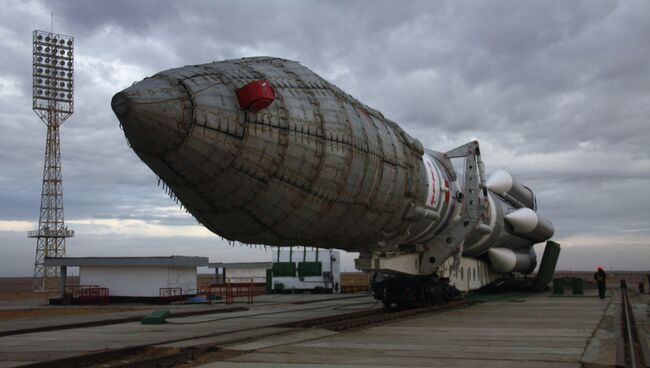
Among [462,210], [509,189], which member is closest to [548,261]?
[509,189]

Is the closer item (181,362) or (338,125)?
(181,362)

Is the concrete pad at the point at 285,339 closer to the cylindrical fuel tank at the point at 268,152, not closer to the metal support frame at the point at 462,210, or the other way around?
the cylindrical fuel tank at the point at 268,152

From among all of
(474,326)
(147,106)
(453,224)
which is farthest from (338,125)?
(453,224)

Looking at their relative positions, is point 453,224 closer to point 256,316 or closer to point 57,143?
point 256,316

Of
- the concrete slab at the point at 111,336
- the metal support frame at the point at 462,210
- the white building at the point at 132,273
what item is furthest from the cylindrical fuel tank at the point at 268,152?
the white building at the point at 132,273

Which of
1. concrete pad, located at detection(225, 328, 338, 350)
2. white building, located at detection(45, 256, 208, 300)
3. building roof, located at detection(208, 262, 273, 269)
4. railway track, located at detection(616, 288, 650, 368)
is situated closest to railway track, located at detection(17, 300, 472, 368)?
concrete pad, located at detection(225, 328, 338, 350)

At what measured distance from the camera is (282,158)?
10109 millimetres

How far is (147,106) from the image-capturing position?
8.51 meters

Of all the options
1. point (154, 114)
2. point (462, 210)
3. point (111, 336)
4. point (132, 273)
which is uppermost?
point (154, 114)

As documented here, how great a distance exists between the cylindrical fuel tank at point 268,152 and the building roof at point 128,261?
18.0 meters

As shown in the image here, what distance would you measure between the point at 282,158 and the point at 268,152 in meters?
0.31

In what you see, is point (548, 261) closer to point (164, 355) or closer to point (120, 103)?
point (164, 355)

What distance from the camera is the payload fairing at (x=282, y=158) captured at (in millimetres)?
9078

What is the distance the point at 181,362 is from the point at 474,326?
25.4ft
